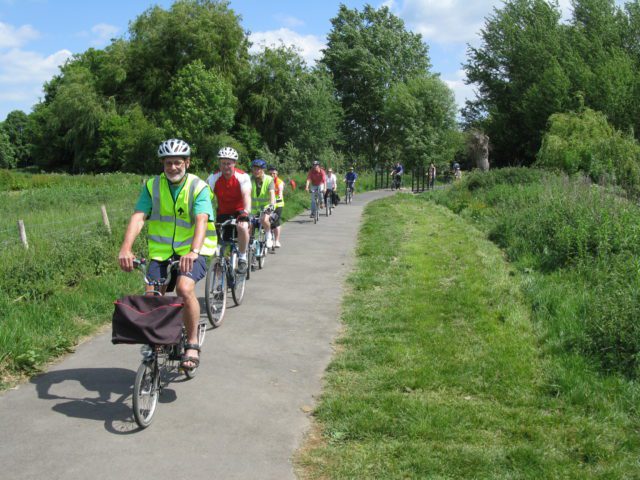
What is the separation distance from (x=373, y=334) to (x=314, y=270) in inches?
170

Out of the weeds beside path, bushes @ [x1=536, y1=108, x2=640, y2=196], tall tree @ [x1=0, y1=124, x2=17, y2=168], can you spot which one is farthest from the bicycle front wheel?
tall tree @ [x1=0, y1=124, x2=17, y2=168]

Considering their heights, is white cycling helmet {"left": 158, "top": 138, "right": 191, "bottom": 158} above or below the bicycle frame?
above

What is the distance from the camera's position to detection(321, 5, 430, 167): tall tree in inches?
2410

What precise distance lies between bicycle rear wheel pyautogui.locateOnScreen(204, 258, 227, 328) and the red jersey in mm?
1622

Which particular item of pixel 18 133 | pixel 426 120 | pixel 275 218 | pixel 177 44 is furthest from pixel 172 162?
pixel 18 133

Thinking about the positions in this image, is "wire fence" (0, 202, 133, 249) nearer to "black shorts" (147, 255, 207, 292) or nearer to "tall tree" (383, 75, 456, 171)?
"black shorts" (147, 255, 207, 292)

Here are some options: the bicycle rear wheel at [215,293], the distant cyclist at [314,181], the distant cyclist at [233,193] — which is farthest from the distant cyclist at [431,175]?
the bicycle rear wheel at [215,293]

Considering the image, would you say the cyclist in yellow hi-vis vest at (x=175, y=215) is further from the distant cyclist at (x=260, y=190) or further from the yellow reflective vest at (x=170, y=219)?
the distant cyclist at (x=260, y=190)

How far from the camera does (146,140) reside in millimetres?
49750

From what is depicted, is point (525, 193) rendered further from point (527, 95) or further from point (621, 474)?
point (527, 95)

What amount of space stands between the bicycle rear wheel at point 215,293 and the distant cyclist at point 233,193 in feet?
3.40

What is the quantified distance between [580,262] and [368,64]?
5311cm

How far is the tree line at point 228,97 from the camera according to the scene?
45125 millimetres

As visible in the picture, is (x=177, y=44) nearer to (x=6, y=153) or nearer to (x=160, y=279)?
(x=160, y=279)
